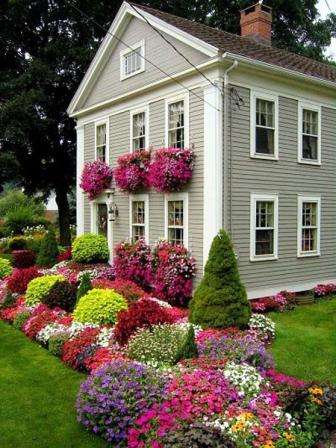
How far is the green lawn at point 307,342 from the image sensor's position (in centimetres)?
805

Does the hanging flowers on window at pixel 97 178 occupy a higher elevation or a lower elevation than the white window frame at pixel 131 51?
lower

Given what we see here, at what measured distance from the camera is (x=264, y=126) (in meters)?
13.5

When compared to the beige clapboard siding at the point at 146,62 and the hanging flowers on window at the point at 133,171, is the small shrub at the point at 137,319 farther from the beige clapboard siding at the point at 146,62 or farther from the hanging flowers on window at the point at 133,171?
the beige clapboard siding at the point at 146,62

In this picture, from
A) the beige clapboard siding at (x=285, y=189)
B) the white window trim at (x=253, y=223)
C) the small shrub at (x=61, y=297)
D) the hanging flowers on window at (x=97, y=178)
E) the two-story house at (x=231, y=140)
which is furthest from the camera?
the hanging flowers on window at (x=97, y=178)

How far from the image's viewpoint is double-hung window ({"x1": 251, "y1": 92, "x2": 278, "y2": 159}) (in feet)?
43.1

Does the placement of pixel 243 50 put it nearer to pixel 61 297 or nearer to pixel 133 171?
pixel 133 171

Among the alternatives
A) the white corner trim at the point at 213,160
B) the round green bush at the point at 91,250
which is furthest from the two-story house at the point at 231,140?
Result: the round green bush at the point at 91,250

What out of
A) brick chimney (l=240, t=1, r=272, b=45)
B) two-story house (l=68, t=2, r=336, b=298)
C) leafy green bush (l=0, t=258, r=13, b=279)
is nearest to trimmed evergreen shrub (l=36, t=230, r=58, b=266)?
leafy green bush (l=0, t=258, r=13, b=279)

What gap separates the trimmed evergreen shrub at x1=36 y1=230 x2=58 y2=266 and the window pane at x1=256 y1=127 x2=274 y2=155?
9.00 metres

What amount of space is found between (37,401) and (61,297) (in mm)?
4675

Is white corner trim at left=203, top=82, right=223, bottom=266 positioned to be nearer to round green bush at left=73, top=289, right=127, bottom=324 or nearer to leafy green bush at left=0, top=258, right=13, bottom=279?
round green bush at left=73, top=289, right=127, bottom=324

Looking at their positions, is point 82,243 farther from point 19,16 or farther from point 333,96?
point 19,16

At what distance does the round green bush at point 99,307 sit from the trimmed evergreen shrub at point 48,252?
26.7 ft

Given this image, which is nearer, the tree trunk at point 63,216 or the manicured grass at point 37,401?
the manicured grass at point 37,401
